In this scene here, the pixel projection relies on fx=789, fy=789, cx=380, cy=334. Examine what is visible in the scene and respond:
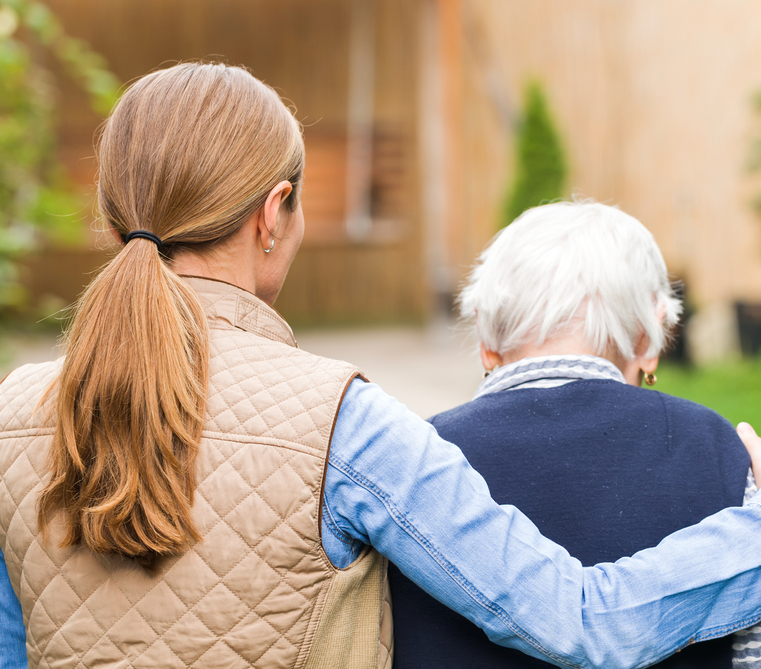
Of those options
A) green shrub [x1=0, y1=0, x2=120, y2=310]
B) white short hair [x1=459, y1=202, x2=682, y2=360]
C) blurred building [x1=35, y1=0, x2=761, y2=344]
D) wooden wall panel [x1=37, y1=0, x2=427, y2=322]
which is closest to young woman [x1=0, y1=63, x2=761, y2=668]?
white short hair [x1=459, y1=202, x2=682, y2=360]

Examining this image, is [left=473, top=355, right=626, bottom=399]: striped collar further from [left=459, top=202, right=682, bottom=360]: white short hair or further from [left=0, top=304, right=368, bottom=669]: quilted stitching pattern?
[left=0, top=304, right=368, bottom=669]: quilted stitching pattern

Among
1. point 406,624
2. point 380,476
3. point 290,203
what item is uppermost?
point 290,203

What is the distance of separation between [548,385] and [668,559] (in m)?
0.40

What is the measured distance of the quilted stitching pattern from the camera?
103 centimetres

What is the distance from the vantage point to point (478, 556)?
40.4 inches

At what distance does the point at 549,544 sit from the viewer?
1072 millimetres

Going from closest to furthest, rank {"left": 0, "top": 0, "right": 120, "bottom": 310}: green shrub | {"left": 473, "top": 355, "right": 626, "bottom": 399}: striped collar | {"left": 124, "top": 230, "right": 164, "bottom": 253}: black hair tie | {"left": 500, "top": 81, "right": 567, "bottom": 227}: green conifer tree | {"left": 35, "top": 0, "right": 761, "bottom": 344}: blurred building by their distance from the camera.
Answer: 1. {"left": 124, "top": 230, "right": 164, "bottom": 253}: black hair tie
2. {"left": 473, "top": 355, "right": 626, "bottom": 399}: striped collar
3. {"left": 0, "top": 0, "right": 120, "bottom": 310}: green shrub
4. {"left": 500, "top": 81, "right": 567, "bottom": 227}: green conifer tree
5. {"left": 35, "top": 0, "right": 761, "bottom": 344}: blurred building

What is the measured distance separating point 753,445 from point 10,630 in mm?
1255

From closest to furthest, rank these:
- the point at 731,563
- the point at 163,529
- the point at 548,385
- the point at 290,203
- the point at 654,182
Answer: the point at 163,529 < the point at 731,563 < the point at 290,203 < the point at 548,385 < the point at 654,182

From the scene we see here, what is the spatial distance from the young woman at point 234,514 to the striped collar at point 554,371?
35 cm

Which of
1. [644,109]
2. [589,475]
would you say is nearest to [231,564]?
[589,475]

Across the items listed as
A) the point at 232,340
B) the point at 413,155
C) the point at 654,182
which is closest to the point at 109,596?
the point at 232,340

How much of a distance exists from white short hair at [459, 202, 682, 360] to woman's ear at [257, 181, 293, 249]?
492 millimetres

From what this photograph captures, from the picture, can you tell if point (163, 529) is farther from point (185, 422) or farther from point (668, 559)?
point (668, 559)
